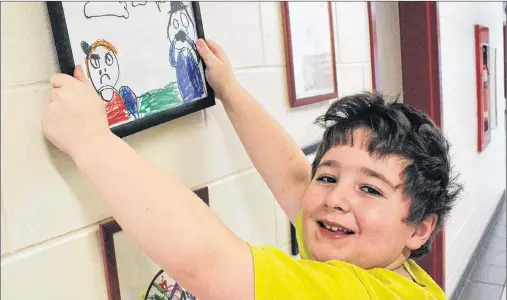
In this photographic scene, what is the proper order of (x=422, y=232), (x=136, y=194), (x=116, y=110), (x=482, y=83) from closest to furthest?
(x=136, y=194)
(x=116, y=110)
(x=422, y=232)
(x=482, y=83)

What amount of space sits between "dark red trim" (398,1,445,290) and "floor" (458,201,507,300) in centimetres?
27

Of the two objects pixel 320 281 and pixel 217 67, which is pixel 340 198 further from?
pixel 217 67

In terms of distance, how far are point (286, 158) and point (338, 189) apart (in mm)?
221

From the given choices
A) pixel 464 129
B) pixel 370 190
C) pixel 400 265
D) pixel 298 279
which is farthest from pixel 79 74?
pixel 464 129

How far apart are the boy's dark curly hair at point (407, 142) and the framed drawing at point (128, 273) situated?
1.33 ft

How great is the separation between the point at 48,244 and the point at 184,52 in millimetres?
427

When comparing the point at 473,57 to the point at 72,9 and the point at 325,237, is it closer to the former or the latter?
the point at 325,237

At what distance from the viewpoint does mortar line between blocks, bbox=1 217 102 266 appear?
69cm

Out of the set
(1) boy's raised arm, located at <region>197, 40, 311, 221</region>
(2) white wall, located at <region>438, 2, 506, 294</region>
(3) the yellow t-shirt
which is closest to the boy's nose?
(3) the yellow t-shirt

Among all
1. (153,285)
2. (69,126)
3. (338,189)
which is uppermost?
(69,126)

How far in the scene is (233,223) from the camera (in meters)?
1.14

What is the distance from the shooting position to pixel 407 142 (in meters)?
1.00

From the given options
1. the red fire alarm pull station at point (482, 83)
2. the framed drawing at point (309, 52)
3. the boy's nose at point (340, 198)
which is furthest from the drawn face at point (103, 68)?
the red fire alarm pull station at point (482, 83)

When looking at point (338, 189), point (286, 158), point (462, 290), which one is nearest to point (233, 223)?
point (286, 158)
